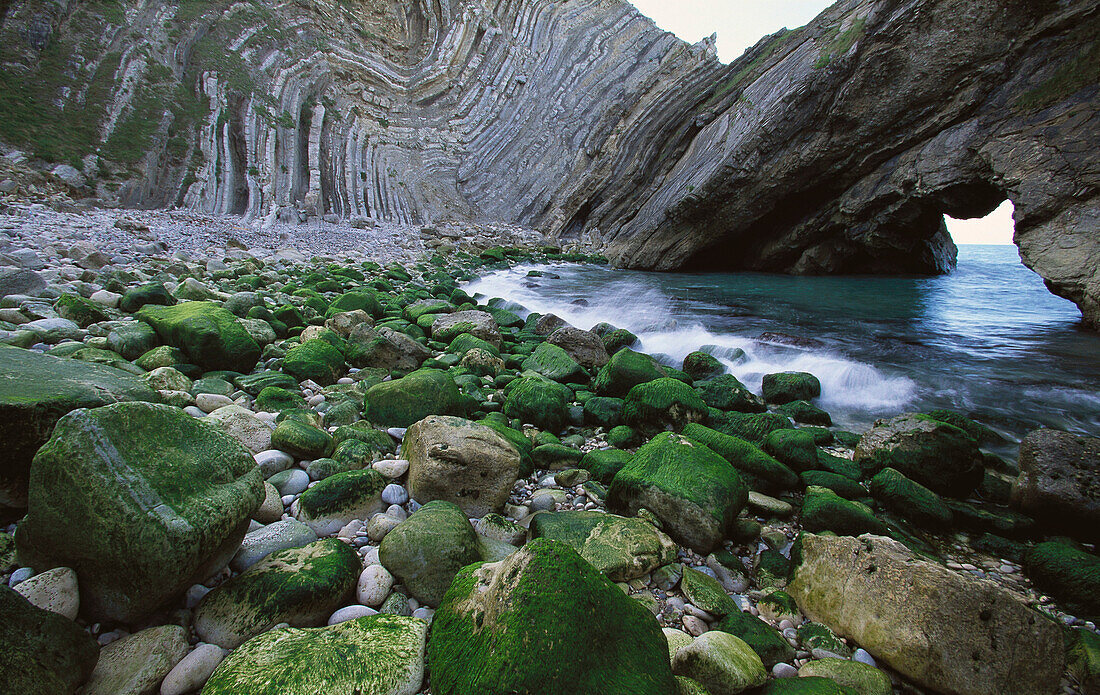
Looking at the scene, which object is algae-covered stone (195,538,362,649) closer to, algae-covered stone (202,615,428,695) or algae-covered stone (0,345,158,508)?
algae-covered stone (202,615,428,695)

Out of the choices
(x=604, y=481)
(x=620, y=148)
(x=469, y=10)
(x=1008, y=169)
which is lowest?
(x=604, y=481)

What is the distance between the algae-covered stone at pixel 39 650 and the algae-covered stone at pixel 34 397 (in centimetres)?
90

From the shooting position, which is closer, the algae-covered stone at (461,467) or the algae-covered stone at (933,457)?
the algae-covered stone at (461,467)

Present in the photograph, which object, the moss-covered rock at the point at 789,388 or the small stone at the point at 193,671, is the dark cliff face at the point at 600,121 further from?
the small stone at the point at 193,671

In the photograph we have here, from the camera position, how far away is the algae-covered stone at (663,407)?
4449 millimetres

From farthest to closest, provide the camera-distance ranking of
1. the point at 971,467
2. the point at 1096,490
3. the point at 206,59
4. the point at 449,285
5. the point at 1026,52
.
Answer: the point at 206,59
the point at 449,285
the point at 1026,52
the point at 971,467
the point at 1096,490

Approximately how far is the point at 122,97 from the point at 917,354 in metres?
27.4

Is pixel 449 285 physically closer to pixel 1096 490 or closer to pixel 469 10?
pixel 1096 490

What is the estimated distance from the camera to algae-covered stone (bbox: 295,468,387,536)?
2576 millimetres

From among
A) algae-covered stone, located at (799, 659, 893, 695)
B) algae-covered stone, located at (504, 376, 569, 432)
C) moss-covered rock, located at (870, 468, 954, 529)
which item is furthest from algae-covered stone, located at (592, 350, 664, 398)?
algae-covered stone, located at (799, 659, 893, 695)

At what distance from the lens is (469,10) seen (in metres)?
34.5

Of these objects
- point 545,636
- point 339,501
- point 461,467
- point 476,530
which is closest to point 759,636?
point 545,636

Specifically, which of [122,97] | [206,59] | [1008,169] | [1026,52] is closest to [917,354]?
[1008,169]

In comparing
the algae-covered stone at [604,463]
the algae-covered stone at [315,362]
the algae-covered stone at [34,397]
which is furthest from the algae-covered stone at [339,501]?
the algae-covered stone at [315,362]
